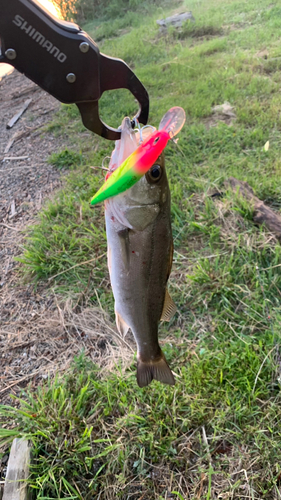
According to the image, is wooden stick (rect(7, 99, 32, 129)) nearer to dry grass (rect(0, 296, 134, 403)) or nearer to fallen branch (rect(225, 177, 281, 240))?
dry grass (rect(0, 296, 134, 403))

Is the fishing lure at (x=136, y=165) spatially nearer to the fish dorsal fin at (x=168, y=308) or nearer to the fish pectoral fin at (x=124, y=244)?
the fish pectoral fin at (x=124, y=244)

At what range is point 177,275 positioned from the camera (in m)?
2.91

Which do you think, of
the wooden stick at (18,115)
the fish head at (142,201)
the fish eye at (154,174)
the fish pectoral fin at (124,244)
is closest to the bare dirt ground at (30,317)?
the fish pectoral fin at (124,244)

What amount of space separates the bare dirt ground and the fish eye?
168 centimetres

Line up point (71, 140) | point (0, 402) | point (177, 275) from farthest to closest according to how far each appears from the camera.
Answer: point (71, 140) < point (177, 275) < point (0, 402)

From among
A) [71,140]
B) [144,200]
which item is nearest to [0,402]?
[144,200]

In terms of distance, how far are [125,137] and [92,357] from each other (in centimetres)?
188

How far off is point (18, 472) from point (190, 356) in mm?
1277

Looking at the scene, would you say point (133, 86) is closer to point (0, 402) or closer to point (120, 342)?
point (120, 342)

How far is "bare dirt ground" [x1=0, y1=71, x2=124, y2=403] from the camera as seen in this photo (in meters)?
2.50

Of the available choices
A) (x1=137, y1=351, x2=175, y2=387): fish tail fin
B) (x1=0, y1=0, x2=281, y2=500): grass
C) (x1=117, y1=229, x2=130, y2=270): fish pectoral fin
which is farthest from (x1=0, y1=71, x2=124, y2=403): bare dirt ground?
(x1=117, y1=229, x2=130, y2=270): fish pectoral fin

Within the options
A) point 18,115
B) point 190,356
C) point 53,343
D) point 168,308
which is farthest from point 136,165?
point 18,115

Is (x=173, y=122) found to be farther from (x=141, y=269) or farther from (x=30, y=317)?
(x=30, y=317)

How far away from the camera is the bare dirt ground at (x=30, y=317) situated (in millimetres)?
2498
